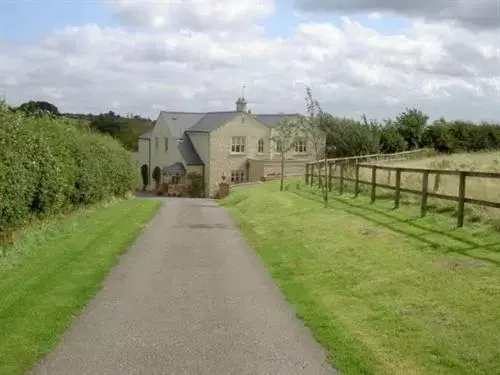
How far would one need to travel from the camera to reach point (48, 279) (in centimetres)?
1145

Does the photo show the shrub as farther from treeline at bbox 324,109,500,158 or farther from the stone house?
treeline at bbox 324,109,500,158

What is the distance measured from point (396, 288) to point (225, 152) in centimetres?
5659

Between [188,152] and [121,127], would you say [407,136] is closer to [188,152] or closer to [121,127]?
[188,152]

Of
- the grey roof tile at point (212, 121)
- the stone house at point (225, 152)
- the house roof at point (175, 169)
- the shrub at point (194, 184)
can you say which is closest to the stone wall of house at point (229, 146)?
the stone house at point (225, 152)

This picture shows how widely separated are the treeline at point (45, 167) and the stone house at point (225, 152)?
33765 mm

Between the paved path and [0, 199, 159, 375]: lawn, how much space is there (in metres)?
0.23

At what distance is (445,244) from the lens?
523 inches

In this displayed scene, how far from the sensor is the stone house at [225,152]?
65938mm

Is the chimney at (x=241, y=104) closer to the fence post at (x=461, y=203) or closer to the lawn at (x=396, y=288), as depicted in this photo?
the lawn at (x=396, y=288)

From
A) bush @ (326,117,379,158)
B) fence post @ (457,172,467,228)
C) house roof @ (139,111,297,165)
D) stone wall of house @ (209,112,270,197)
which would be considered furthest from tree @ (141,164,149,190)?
fence post @ (457,172,467,228)

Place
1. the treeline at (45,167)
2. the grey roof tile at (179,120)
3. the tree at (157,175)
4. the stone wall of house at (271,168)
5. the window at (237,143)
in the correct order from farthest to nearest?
the tree at (157,175) < the grey roof tile at (179,120) < the window at (237,143) < the stone wall of house at (271,168) < the treeline at (45,167)

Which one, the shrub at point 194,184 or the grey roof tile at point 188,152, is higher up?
the grey roof tile at point 188,152

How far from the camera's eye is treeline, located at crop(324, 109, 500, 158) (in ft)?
211

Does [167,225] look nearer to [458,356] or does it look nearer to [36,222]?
[36,222]
